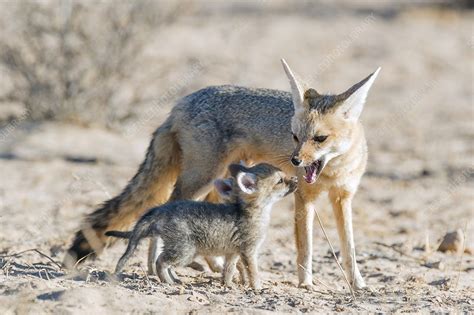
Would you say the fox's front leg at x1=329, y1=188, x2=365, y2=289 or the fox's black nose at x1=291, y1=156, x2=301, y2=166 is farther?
the fox's front leg at x1=329, y1=188, x2=365, y2=289

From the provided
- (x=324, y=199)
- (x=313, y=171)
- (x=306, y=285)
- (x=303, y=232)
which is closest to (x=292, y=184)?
(x=313, y=171)

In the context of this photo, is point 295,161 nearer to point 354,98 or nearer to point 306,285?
point 354,98

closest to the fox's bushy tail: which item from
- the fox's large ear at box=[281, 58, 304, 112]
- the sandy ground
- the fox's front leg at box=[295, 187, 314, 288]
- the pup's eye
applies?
the sandy ground

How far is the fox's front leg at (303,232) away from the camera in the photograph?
7.70 m

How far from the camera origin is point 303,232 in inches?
306

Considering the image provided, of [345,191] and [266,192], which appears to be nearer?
[266,192]

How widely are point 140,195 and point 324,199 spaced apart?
376 cm

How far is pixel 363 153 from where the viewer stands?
7859 millimetres

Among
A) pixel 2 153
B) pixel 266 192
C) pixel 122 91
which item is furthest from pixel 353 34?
pixel 266 192

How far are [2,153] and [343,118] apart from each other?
6.15 metres

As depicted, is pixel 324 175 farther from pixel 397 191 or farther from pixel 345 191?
pixel 397 191

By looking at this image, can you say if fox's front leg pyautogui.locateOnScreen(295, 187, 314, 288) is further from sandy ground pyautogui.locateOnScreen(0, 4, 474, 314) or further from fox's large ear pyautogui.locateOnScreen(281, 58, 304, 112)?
fox's large ear pyautogui.locateOnScreen(281, 58, 304, 112)

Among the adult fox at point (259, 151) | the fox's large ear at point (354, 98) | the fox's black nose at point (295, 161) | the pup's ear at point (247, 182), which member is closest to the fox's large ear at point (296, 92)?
the adult fox at point (259, 151)

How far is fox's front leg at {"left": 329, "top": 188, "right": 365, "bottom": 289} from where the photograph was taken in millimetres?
7807
